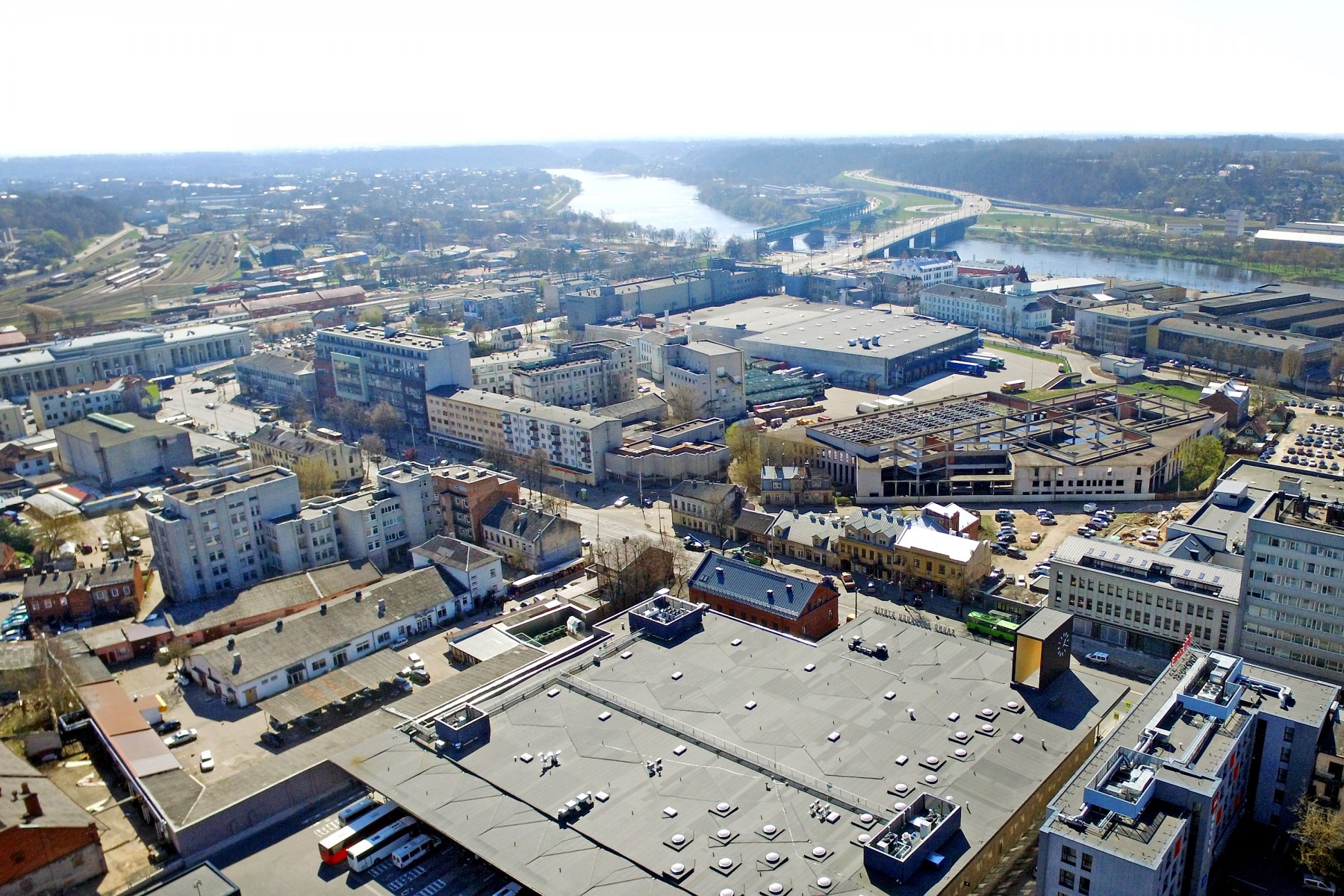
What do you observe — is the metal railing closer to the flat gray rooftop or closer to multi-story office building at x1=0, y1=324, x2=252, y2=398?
the flat gray rooftop

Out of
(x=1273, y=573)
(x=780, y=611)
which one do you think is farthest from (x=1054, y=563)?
(x=780, y=611)

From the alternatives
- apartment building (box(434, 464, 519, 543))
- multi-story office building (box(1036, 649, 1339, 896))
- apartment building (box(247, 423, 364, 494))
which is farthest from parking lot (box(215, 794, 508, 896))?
apartment building (box(247, 423, 364, 494))

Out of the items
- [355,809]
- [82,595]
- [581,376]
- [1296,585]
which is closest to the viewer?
[355,809]

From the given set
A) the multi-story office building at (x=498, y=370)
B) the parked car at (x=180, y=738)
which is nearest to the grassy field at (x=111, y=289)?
the multi-story office building at (x=498, y=370)

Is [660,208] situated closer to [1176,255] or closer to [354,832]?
[1176,255]

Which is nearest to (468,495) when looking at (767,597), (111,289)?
(767,597)

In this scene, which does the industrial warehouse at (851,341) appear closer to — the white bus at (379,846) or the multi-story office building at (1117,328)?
the multi-story office building at (1117,328)

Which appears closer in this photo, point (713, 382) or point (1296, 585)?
point (1296, 585)
